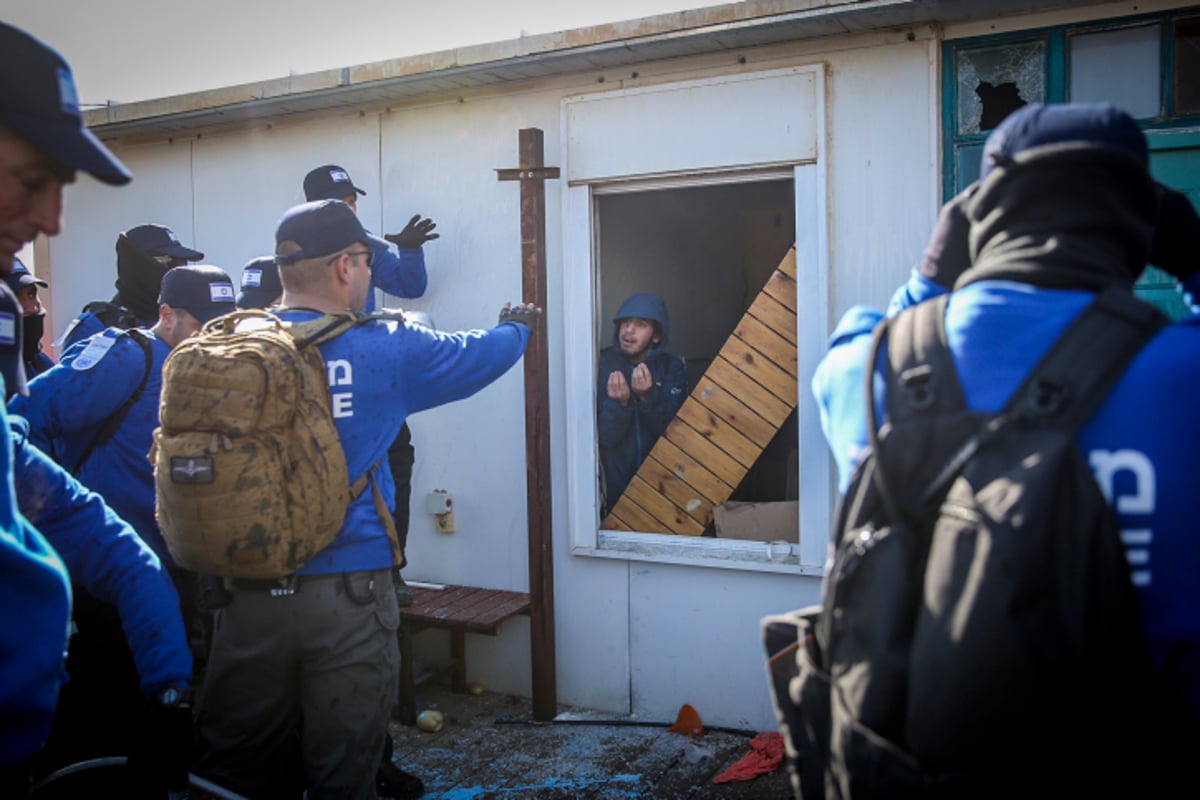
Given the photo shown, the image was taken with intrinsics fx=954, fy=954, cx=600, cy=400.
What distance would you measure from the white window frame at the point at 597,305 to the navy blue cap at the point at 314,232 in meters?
1.92

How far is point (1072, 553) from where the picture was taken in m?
1.45

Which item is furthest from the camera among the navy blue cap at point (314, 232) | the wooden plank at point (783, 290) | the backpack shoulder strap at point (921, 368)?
the wooden plank at point (783, 290)

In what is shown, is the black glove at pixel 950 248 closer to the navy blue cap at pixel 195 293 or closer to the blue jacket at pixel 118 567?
the blue jacket at pixel 118 567

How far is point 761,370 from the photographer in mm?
4824

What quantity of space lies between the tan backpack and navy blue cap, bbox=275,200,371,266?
38 cm

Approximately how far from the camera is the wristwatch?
86.9 inches

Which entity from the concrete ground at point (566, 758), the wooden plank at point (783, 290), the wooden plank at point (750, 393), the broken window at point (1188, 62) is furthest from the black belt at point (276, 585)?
the broken window at point (1188, 62)

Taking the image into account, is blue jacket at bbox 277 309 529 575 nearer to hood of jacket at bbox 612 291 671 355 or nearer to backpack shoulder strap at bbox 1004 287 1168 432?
backpack shoulder strap at bbox 1004 287 1168 432

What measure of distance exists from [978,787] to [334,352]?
223 cm

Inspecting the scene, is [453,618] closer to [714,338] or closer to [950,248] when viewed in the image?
[950,248]

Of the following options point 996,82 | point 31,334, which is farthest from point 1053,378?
point 31,334

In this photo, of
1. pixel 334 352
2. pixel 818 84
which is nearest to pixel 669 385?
pixel 818 84

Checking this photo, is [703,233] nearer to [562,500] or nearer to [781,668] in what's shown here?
[562,500]

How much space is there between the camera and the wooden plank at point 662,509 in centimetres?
505
